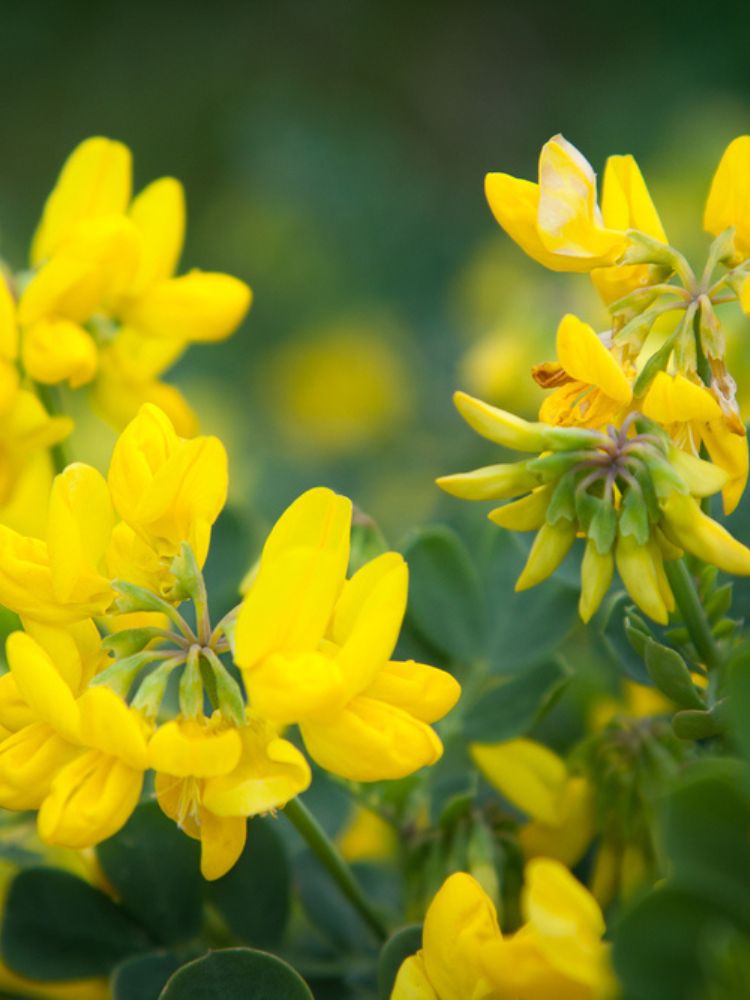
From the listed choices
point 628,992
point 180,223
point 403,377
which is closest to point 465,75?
point 403,377

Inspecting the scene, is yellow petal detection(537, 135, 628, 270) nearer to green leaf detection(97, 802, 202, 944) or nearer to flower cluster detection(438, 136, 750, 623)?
flower cluster detection(438, 136, 750, 623)

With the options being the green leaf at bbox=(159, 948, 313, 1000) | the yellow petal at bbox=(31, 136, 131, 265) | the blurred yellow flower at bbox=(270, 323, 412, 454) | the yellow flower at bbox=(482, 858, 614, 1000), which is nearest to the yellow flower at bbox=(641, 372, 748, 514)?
the yellow flower at bbox=(482, 858, 614, 1000)

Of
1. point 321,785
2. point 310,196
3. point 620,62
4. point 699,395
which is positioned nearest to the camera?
point 699,395

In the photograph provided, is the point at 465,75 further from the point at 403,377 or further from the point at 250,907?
the point at 250,907

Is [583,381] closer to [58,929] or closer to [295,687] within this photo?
[295,687]

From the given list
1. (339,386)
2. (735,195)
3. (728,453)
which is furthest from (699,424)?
(339,386)

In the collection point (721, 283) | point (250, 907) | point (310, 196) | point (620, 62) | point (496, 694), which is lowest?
point (250, 907)
